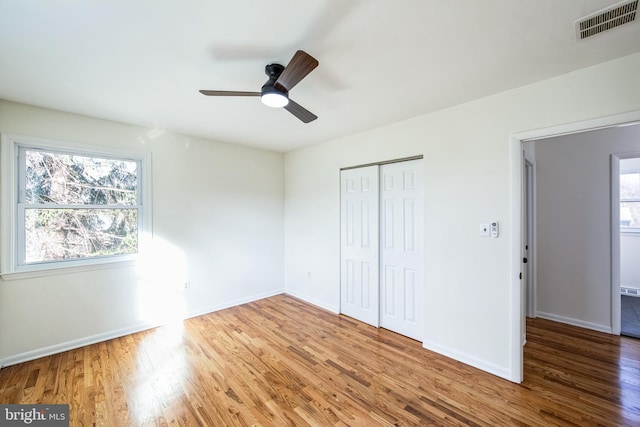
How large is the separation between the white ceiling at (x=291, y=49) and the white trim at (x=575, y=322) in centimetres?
308

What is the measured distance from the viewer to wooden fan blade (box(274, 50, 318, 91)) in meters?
1.44

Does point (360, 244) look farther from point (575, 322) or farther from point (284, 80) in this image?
point (575, 322)

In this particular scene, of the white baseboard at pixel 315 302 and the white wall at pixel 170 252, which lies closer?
the white wall at pixel 170 252

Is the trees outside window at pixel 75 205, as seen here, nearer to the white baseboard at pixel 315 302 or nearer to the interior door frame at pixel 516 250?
the white baseboard at pixel 315 302

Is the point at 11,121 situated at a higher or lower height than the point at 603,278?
higher

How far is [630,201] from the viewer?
13.8ft

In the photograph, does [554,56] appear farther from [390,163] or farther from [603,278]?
[603,278]

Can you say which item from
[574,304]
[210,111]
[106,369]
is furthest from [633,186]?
[106,369]

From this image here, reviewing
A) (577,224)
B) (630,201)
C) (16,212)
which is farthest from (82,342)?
(630,201)

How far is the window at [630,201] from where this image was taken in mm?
4157

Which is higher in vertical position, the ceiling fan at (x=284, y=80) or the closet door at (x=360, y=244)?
the ceiling fan at (x=284, y=80)

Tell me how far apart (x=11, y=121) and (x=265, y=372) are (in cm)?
350

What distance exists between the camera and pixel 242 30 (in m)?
1.52

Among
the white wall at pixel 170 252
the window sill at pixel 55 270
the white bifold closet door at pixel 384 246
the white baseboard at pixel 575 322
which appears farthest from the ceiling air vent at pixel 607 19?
the window sill at pixel 55 270
